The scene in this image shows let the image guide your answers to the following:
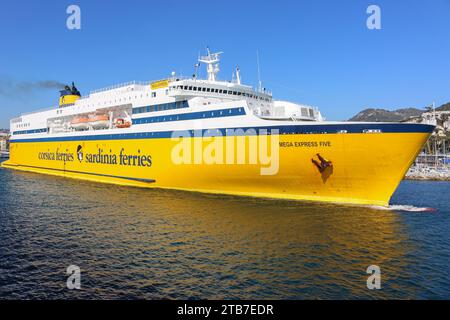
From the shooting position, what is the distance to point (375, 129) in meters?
19.1

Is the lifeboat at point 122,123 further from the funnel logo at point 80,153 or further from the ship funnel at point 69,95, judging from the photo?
the ship funnel at point 69,95

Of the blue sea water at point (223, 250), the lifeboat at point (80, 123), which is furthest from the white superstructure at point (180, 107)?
the blue sea water at point (223, 250)

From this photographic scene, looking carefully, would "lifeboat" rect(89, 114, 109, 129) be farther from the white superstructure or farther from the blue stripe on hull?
the blue stripe on hull

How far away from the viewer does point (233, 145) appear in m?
23.2

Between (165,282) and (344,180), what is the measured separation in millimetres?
→ 13712

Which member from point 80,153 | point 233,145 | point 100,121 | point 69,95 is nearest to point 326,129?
point 233,145

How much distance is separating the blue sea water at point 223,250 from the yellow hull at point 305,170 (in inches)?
39.3

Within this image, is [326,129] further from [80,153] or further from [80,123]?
[80,123]

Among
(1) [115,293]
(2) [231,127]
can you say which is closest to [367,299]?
(1) [115,293]

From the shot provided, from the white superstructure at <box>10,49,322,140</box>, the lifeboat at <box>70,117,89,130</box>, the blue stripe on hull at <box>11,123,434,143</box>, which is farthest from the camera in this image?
the lifeboat at <box>70,117,89,130</box>

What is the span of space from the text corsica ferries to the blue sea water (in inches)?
66.3

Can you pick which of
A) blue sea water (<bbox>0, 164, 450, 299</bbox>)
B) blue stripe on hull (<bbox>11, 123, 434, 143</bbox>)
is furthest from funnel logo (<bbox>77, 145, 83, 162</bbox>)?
blue sea water (<bbox>0, 164, 450, 299</bbox>)

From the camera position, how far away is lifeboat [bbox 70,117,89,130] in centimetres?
4076

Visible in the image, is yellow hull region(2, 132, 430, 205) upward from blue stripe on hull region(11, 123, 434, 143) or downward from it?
downward
